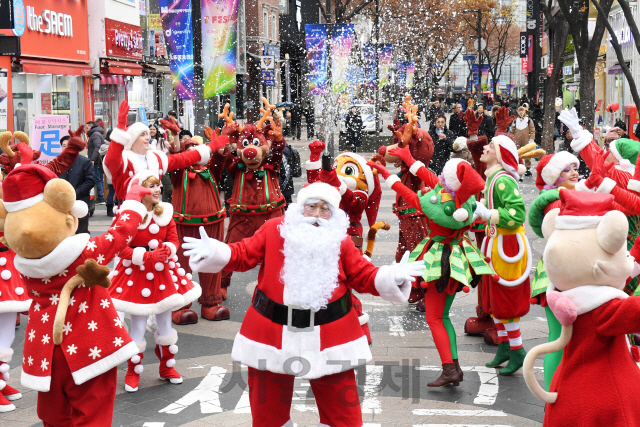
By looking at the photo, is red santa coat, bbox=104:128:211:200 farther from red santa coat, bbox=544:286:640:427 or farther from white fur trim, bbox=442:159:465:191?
red santa coat, bbox=544:286:640:427

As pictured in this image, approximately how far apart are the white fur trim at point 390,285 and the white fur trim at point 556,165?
211 centimetres

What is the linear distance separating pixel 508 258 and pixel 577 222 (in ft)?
8.10

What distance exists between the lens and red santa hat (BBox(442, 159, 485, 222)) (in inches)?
225

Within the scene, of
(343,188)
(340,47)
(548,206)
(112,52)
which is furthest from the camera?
(112,52)

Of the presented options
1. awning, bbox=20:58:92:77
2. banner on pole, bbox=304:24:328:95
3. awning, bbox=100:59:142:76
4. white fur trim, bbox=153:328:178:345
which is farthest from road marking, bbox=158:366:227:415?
awning, bbox=100:59:142:76

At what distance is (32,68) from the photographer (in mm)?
18734

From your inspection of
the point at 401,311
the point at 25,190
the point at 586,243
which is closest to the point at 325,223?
the point at 586,243

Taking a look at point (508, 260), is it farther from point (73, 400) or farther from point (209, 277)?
point (73, 400)

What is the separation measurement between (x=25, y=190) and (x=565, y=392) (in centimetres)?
305

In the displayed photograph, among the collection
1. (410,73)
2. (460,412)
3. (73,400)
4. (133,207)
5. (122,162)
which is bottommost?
(460,412)

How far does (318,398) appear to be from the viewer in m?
4.40

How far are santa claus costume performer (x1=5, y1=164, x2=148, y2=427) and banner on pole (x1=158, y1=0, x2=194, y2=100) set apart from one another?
10691mm

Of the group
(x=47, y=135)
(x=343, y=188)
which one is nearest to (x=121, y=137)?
(x=343, y=188)

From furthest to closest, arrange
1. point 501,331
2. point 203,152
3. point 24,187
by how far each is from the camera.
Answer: point 203,152 → point 501,331 → point 24,187
